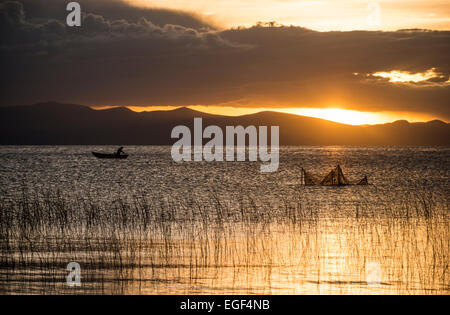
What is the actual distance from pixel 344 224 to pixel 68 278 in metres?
17.0

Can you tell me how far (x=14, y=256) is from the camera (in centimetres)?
2014

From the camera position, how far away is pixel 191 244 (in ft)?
76.8

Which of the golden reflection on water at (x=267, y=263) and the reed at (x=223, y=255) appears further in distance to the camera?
the reed at (x=223, y=255)

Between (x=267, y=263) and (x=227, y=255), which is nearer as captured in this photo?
(x=267, y=263)

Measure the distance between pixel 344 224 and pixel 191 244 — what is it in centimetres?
1033

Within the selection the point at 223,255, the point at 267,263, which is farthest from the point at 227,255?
the point at 267,263

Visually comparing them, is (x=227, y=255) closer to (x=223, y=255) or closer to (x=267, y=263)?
(x=223, y=255)

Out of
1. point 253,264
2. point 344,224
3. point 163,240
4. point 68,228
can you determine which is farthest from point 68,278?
point 344,224

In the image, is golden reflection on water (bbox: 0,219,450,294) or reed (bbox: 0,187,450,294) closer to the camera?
golden reflection on water (bbox: 0,219,450,294)

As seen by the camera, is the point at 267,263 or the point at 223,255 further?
the point at 223,255
